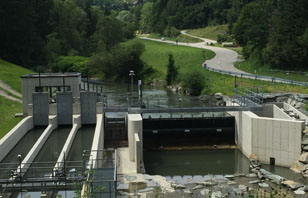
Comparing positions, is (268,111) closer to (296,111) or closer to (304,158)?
(296,111)

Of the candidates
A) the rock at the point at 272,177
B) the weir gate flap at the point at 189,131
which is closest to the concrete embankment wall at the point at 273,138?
the rock at the point at 272,177

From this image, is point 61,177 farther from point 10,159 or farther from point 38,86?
point 38,86

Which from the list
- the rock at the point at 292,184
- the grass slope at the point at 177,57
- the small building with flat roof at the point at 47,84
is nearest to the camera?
the rock at the point at 292,184

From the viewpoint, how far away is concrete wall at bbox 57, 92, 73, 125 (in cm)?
3478

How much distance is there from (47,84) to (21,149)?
319 inches

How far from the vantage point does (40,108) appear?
113 ft

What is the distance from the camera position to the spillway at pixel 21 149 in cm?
2436

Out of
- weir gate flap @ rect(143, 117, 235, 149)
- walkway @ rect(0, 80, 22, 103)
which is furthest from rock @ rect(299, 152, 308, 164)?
walkway @ rect(0, 80, 22, 103)

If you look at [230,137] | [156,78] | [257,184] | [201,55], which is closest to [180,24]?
[201,55]

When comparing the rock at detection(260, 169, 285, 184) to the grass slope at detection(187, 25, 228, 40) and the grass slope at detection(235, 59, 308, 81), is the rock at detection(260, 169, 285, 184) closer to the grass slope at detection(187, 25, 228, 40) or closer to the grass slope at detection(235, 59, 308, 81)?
the grass slope at detection(235, 59, 308, 81)

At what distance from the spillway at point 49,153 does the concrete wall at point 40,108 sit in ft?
5.07

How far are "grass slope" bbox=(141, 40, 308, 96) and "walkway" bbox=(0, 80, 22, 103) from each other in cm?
2127

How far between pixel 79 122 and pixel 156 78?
36955 millimetres

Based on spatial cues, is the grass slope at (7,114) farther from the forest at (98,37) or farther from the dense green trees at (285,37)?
the dense green trees at (285,37)
